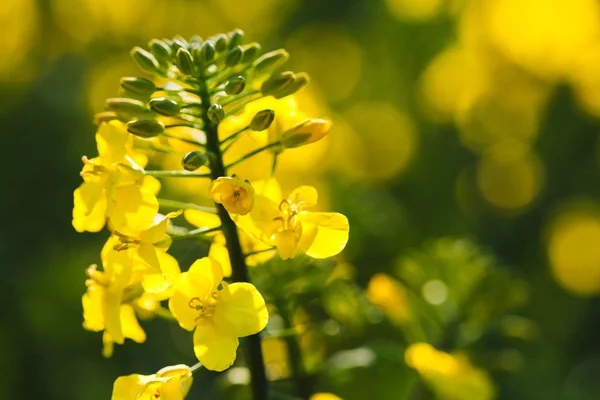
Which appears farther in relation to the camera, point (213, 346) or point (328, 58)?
point (328, 58)

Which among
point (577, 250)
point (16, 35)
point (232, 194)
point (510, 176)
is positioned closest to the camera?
point (232, 194)

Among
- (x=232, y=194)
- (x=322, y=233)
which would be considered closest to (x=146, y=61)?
(x=232, y=194)

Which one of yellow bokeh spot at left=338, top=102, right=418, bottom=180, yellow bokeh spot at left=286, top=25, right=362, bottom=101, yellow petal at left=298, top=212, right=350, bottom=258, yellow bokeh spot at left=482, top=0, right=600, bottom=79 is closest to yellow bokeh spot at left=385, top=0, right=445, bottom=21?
yellow bokeh spot at left=286, top=25, right=362, bottom=101

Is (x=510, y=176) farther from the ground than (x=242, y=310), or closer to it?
farther from the ground

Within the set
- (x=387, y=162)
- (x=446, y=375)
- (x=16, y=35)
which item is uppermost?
(x=16, y=35)

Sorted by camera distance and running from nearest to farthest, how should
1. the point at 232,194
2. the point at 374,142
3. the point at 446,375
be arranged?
the point at 232,194 → the point at 446,375 → the point at 374,142

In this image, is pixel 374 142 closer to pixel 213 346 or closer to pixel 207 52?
pixel 207 52
